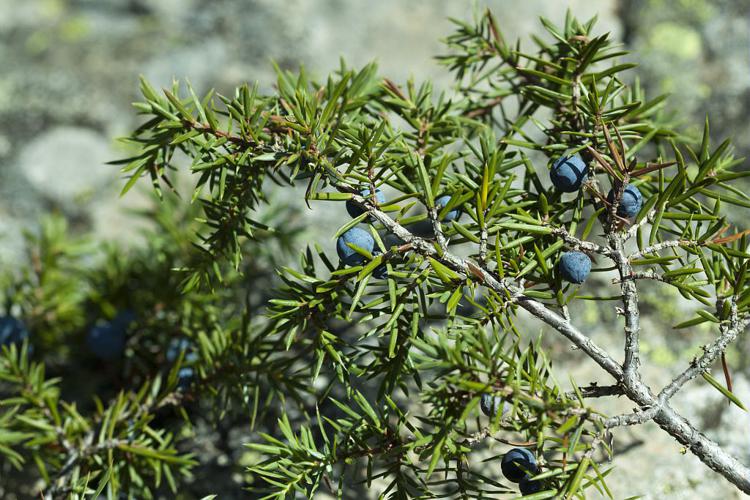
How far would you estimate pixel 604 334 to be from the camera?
123 cm

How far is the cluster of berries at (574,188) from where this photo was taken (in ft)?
2.16

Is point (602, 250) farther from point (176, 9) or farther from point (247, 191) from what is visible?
point (176, 9)

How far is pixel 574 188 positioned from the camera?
2.29ft

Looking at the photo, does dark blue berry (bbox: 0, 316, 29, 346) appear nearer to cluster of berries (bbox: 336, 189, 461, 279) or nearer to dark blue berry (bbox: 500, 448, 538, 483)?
cluster of berries (bbox: 336, 189, 461, 279)

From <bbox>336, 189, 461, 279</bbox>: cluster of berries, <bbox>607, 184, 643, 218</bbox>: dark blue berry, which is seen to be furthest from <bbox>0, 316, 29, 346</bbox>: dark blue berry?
<bbox>607, 184, 643, 218</bbox>: dark blue berry

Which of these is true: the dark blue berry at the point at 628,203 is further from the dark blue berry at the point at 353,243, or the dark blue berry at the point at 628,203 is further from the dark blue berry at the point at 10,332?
the dark blue berry at the point at 10,332

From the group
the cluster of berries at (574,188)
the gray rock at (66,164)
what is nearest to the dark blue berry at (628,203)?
the cluster of berries at (574,188)

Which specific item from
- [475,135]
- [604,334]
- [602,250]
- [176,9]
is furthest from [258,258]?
[176,9]

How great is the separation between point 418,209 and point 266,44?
67 cm

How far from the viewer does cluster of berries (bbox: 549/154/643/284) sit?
66 centimetres

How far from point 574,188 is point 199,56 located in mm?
1342

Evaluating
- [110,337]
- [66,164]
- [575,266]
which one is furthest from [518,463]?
[66,164]

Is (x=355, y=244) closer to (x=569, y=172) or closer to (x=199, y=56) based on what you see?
(x=569, y=172)

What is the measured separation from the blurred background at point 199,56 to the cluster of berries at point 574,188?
2.64 ft
